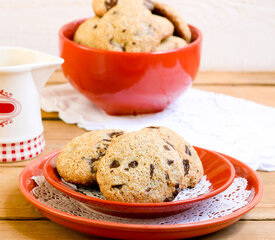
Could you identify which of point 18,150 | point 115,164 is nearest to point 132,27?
point 18,150

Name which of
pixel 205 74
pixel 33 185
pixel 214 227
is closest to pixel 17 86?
pixel 33 185

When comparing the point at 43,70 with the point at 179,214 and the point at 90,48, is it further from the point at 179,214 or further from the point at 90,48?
the point at 179,214

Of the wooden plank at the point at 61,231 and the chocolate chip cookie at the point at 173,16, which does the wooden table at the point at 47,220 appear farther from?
the chocolate chip cookie at the point at 173,16

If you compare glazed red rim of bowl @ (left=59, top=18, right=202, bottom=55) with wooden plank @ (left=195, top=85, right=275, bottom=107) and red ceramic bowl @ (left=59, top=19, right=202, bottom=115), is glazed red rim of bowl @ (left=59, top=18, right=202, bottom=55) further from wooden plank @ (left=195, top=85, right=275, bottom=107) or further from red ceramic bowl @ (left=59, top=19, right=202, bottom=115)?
wooden plank @ (left=195, top=85, right=275, bottom=107)

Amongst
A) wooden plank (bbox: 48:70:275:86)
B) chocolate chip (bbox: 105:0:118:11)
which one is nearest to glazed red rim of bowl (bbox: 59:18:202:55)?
chocolate chip (bbox: 105:0:118:11)


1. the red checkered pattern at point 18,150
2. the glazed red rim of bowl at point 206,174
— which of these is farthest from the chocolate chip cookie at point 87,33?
the glazed red rim of bowl at point 206,174

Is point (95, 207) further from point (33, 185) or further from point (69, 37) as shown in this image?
point (69, 37)
